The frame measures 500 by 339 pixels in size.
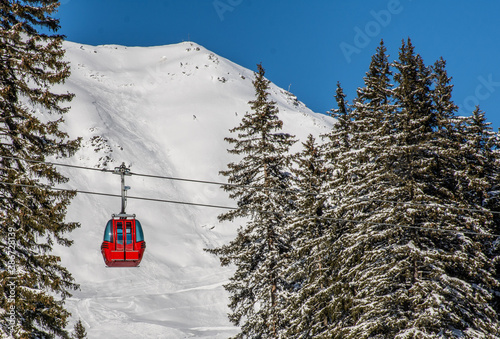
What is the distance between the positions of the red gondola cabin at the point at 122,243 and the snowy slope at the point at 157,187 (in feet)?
138

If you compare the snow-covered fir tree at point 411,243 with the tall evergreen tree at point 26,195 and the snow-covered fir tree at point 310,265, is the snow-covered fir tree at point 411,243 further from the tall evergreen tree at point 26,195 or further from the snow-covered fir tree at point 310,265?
the tall evergreen tree at point 26,195

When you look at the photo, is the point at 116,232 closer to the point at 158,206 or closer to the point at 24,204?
the point at 24,204

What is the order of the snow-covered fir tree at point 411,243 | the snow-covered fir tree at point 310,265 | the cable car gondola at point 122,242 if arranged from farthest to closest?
the snow-covered fir tree at point 310,265 → the snow-covered fir tree at point 411,243 → the cable car gondola at point 122,242

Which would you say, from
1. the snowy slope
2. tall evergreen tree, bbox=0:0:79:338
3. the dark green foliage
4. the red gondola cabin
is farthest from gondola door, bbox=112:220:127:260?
the snowy slope

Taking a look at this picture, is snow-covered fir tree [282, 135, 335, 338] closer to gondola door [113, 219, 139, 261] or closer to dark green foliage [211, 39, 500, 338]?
dark green foliage [211, 39, 500, 338]

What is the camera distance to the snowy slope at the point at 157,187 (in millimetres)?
69438

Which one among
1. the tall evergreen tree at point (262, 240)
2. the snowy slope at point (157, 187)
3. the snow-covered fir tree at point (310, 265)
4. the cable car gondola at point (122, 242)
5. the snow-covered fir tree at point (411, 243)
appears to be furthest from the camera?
the snowy slope at point (157, 187)

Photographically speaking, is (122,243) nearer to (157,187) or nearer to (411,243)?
(411,243)

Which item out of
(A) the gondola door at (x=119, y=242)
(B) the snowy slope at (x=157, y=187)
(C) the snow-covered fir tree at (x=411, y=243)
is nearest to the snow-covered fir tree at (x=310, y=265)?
(C) the snow-covered fir tree at (x=411, y=243)

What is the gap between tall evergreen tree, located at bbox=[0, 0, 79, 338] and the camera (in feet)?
47.9

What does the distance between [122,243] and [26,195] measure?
3.01m

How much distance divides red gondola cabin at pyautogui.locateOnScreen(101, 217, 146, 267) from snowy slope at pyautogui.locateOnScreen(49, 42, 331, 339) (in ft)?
138

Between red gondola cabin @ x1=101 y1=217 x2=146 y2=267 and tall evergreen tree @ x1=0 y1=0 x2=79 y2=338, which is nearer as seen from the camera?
tall evergreen tree @ x1=0 y1=0 x2=79 y2=338

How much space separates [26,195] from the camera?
15.2 meters
